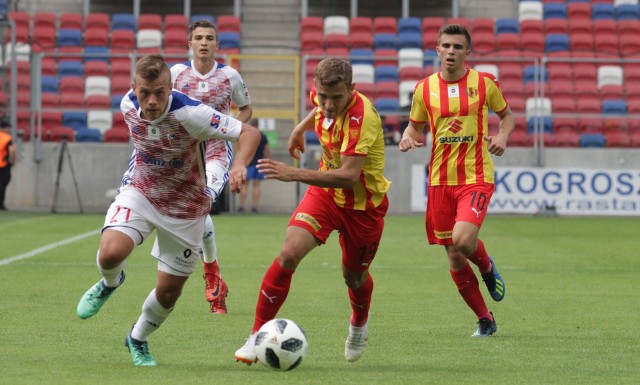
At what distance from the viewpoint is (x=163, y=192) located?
679 cm

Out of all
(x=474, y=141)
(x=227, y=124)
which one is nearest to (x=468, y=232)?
(x=474, y=141)

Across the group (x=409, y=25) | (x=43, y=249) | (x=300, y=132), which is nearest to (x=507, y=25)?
(x=409, y=25)

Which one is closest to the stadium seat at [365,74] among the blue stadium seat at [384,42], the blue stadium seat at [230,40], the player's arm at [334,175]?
the blue stadium seat at [384,42]

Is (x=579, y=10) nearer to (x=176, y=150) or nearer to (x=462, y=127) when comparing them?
(x=462, y=127)

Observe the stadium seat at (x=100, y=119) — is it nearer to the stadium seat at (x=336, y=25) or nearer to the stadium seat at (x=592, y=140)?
the stadium seat at (x=336, y=25)

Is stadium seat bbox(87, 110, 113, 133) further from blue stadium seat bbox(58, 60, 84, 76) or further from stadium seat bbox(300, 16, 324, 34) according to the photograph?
stadium seat bbox(300, 16, 324, 34)

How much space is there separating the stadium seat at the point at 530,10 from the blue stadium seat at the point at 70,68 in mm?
10111

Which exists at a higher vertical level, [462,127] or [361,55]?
[361,55]

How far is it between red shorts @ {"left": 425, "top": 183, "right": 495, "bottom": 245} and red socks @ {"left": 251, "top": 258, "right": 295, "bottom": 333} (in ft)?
6.10

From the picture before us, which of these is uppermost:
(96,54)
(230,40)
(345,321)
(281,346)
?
(230,40)

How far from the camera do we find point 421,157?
23484 millimetres

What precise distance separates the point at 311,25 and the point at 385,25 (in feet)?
5.58

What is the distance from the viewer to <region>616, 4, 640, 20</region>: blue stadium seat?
92.2ft

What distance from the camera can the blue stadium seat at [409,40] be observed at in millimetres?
27047
